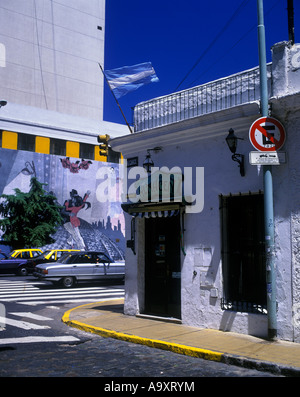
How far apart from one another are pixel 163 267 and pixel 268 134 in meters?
4.08

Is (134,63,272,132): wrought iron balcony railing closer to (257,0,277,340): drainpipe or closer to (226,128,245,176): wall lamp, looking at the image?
(257,0,277,340): drainpipe

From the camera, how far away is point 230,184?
340 inches

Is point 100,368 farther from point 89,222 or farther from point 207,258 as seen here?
point 89,222

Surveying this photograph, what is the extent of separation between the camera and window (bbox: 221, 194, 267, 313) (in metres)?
8.21

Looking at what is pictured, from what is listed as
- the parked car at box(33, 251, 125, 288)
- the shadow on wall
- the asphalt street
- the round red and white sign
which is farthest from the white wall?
the shadow on wall

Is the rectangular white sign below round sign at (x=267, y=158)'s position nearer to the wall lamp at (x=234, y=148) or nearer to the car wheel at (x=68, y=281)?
the wall lamp at (x=234, y=148)

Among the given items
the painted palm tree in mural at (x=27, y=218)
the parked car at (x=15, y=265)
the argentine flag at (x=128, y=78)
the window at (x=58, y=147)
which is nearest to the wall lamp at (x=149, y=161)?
the argentine flag at (x=128, y=78)

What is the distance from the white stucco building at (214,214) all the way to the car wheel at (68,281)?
8501 millimetres

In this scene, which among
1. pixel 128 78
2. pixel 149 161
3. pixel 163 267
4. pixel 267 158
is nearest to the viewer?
pixel 267 158

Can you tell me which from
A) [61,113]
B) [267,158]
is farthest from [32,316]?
[61,113]

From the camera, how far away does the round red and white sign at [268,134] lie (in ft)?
25.3

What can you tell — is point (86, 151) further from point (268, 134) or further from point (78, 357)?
point (78, 357)

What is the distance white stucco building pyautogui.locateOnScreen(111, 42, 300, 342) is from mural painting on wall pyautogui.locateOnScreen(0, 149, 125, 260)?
24.4 metres

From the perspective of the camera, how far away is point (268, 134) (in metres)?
7.71
